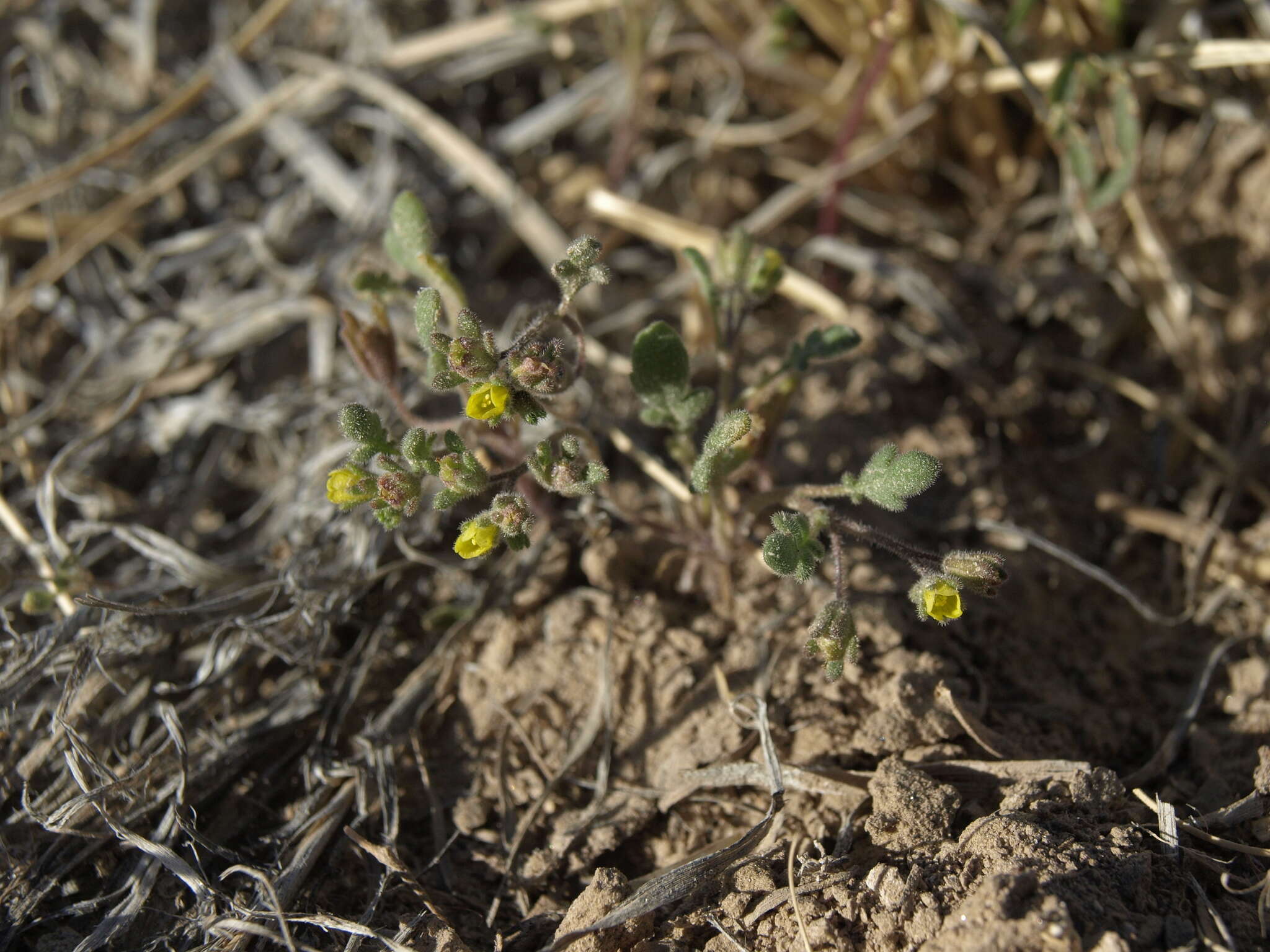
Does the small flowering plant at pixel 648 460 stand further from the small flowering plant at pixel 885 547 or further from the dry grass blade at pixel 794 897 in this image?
the dry grass blade at pixel 794 897

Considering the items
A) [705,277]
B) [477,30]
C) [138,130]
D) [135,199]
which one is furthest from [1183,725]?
[138,130]

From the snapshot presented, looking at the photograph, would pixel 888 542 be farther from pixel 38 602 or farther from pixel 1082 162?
pixel 38 602

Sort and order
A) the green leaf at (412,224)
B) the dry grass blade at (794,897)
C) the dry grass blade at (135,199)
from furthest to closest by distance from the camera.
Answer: the dry grass blade at (135,199) → the green leaf at (412,224) → the dry grass blade at (794,897)

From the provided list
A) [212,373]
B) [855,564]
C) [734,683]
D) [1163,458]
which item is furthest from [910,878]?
[212,373]

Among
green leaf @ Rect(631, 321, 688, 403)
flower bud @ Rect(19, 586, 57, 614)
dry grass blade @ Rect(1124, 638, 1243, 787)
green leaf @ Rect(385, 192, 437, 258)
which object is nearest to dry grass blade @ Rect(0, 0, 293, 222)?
flower bud @ Rect(19, 586, 57, 614)

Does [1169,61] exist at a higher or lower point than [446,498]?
lower

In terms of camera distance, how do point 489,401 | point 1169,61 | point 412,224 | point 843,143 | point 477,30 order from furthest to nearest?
point 477,30
point 843,143
point 1169,61
point 412,224
point 489,401

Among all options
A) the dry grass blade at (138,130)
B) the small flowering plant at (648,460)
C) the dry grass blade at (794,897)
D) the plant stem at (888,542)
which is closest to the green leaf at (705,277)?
the small flowering plant at (648,460)
